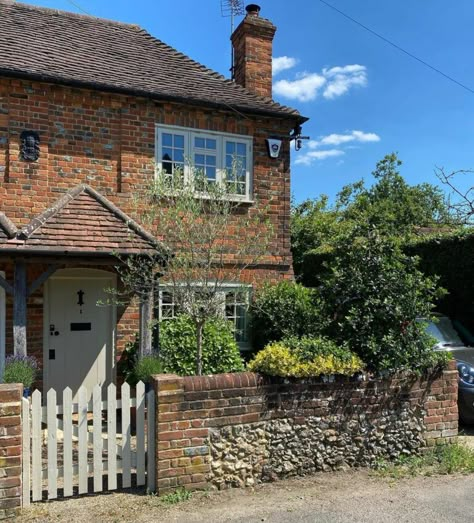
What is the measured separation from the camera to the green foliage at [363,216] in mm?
11549

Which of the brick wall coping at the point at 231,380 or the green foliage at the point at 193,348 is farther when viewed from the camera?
the green foliage at the point at 193,348

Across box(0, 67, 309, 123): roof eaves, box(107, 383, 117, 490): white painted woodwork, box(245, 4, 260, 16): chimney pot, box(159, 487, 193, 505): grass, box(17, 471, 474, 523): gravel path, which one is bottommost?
box(17, 471, 474, 523): gravel path

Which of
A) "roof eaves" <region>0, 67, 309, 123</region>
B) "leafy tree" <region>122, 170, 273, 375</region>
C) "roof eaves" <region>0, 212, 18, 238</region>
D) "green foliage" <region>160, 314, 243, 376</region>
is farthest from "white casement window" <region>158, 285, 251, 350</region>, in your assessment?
"roof eaves" <region>0, 67, 309, 123</region>

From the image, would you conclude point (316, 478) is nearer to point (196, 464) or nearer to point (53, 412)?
point (196, 464)

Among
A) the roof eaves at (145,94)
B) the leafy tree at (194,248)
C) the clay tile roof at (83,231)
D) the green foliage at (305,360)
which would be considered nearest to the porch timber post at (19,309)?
the clay tile roof at (83,231)

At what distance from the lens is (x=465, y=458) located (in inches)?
215

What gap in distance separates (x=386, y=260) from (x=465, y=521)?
290cm

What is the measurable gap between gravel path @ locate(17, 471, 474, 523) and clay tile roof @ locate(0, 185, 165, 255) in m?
3.34

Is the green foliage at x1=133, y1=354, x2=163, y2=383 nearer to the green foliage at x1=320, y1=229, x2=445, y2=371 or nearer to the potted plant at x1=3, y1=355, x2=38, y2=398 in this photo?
the potted plant at x1=3, y1=355, x2=38, y2=398

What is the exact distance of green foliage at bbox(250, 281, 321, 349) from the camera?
29.1 feet

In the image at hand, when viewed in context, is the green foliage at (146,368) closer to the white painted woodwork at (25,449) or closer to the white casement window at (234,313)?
the white casement window at (234,313)

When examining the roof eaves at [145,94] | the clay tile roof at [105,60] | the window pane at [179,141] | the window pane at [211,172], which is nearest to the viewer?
the roof eaves at [145,94]

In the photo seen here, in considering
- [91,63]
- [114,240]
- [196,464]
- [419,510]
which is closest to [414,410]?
[419,510]

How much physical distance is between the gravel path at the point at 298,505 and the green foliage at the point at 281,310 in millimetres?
3883
